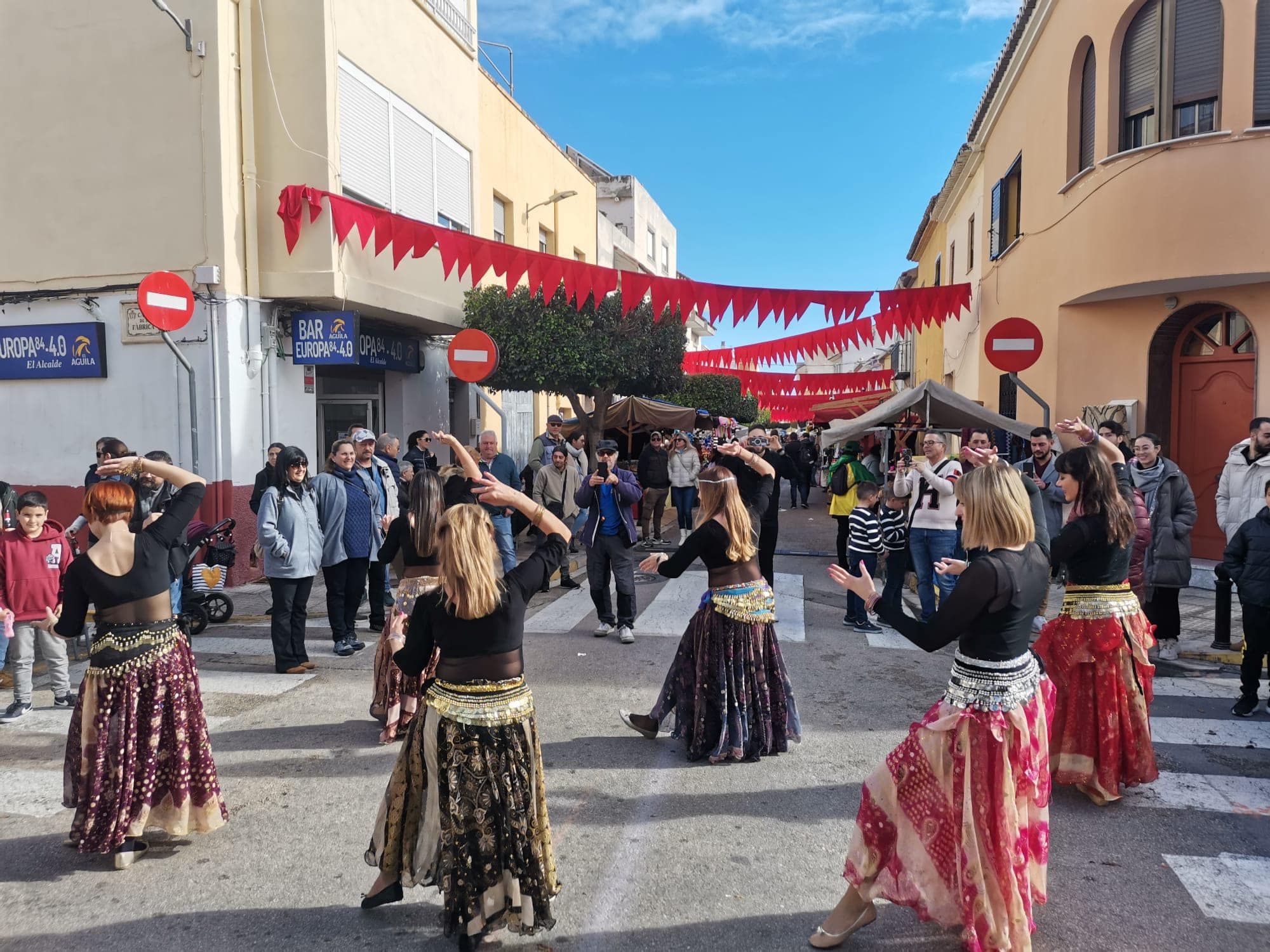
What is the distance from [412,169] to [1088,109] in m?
9.83

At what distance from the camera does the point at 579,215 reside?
22938 mm

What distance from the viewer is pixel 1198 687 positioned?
646cm

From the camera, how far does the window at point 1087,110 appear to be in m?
11.4

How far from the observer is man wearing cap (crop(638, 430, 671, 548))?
14.0m

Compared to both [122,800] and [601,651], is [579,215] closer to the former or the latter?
[601,651]

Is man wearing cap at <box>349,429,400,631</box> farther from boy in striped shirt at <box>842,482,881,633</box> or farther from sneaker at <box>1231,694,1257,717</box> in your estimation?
sneaker at <box>1231,694,1257,717</box>

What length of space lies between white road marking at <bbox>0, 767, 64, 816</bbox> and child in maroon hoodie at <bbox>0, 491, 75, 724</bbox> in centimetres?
87

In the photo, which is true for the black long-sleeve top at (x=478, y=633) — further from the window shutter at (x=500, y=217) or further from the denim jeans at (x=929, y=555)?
the window shutter at (x=500, y=217)

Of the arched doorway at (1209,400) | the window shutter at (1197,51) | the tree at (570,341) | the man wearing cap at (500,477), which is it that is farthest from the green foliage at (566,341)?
the window shutter at (1197,51)

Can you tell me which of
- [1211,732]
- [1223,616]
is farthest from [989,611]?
[1223,616]

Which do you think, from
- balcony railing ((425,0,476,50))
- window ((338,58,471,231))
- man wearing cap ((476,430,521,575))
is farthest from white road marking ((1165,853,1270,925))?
balcony railing ((425,0,476,50))

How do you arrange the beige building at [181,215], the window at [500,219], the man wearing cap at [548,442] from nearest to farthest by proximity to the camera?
the beige building at [181,215], the man wearing cap at [548,442], the window at [500,219]

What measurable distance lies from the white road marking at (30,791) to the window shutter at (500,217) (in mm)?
14499

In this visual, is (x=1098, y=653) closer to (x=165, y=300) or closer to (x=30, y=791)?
(x=30, y=791)
